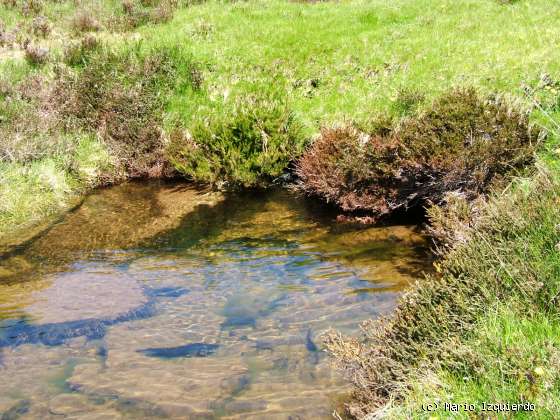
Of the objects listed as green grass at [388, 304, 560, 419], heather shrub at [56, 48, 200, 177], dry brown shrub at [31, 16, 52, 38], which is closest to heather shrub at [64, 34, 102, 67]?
heather shrub at [56, 48, 200, 177]

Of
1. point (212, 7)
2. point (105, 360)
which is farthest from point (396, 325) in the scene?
point (212, 7)

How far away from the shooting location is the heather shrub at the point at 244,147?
955 cm

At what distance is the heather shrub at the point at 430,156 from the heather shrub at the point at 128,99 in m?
3.99

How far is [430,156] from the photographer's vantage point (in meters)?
7.37

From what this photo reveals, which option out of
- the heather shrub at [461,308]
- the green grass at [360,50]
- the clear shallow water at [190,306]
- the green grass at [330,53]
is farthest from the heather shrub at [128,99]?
the heather shrub at [461,308]

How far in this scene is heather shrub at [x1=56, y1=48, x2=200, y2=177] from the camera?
1080 cm

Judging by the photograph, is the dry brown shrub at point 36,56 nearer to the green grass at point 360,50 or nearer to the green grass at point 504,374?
the green grass at point 360,50

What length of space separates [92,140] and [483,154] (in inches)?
305

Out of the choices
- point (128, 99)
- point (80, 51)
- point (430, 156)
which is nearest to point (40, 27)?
point (80, 51)

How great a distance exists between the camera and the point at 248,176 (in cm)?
959

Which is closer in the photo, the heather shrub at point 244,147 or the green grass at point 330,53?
the heather shrub at point 244,147

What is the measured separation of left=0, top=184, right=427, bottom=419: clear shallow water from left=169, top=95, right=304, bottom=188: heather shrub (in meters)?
0.78

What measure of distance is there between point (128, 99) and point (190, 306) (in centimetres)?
699

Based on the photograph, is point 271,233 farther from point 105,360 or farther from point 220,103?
point 220,103
